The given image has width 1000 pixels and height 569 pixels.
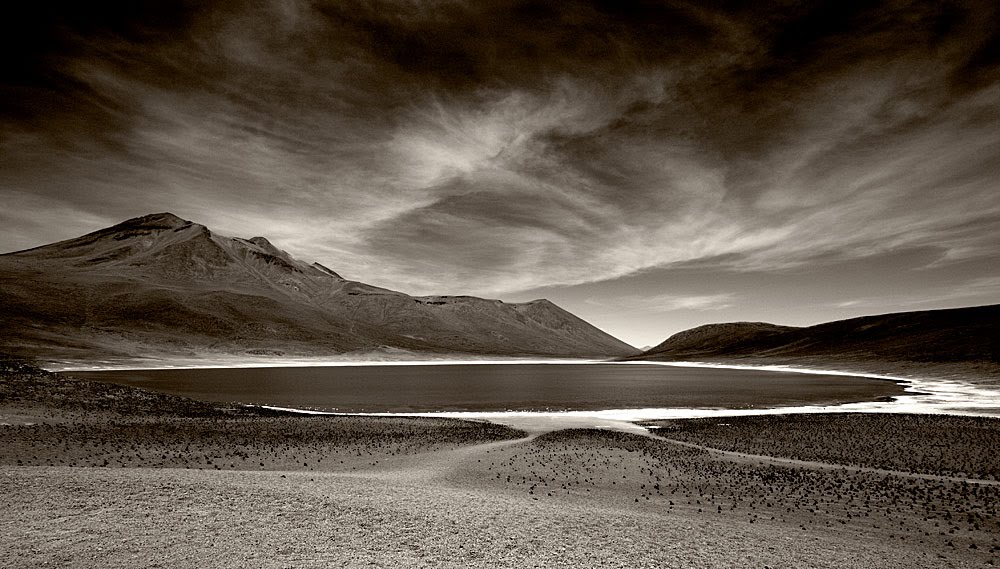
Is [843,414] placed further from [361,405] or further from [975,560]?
[361,405]

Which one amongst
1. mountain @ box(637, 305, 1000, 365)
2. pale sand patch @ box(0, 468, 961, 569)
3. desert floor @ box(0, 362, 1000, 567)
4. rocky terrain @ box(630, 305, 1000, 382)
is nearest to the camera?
pale sand patch @ box(0, 468, 961, 569)

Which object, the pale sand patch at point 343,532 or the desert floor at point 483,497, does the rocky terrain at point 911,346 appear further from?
the pale sand patch at point 343,532

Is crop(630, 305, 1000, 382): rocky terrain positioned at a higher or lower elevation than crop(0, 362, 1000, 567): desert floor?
higher

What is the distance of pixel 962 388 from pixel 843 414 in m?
45.7

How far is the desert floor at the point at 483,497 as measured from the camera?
36.9 ft

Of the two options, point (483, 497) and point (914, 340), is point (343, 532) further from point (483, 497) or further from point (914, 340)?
point (914, 340)

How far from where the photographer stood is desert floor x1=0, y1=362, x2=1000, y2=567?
11250 millimetres

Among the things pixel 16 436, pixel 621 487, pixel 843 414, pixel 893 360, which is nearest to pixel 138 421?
pixel 16 436

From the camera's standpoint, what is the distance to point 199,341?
182 m

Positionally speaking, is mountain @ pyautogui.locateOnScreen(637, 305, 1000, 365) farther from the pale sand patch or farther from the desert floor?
the pale sand patch

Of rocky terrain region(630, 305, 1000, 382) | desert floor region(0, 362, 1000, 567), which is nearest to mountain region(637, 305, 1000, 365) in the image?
rocky terrain region(630, 305, 1000, 382)

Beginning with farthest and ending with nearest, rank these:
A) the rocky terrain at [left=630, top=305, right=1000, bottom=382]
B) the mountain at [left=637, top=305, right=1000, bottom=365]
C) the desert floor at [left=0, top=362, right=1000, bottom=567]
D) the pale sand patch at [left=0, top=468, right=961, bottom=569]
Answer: the mountain at [left=637, top=305, right=1000, bottom=365]
the rocky terrain at [left=630, top=305, right=1000, bottom=382]
the desert floor at [left=0, top=362, right=1000, bottom=567]
the pale sand patch at [left=0, top=468, right=961, bottom=569]

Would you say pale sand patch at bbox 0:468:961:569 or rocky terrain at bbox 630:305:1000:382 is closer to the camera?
pale sand patch at bbox 0:468:961:569

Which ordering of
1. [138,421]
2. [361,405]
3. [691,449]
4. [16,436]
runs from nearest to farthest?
[16,436], [691,449], [138,421], [361,405]
